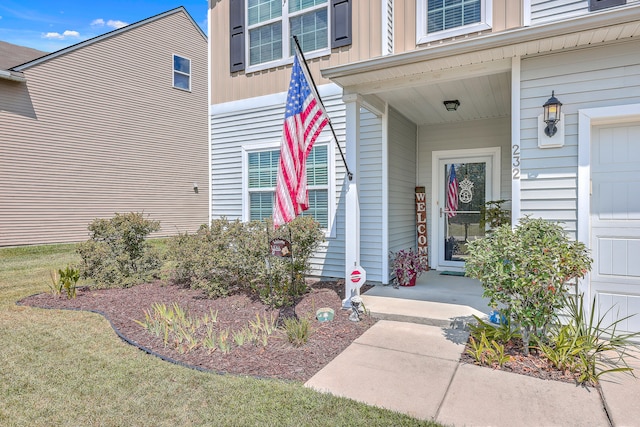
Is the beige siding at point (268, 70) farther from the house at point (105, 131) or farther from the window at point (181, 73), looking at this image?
the window at point (181, 73)

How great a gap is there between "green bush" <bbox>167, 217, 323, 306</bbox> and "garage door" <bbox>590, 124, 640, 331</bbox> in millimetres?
3184

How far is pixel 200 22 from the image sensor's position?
49.5 feet

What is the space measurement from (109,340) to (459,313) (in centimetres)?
369

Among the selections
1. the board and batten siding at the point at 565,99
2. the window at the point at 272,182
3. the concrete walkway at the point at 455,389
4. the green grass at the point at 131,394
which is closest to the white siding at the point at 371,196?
the window at the point at 272,182

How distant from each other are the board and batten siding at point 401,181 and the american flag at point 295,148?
2.23m

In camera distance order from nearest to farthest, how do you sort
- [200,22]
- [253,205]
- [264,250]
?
[264,250] → [253,205] → [200,22]

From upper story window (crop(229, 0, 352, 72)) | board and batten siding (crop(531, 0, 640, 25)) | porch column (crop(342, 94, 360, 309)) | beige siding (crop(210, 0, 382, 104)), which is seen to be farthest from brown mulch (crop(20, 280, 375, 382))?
board and batten siding (crop(531, 0, 640, 25))

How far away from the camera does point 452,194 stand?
672cm

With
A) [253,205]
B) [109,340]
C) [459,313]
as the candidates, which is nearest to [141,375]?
[109,340]

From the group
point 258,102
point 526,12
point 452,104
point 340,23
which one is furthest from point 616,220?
point 258,102

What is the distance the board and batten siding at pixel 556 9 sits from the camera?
15.4 feet

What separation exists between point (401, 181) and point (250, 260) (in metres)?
2.92

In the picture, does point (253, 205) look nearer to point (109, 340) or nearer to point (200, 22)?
point (109, 340)

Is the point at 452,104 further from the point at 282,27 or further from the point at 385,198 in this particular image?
→ the point at 282,27
